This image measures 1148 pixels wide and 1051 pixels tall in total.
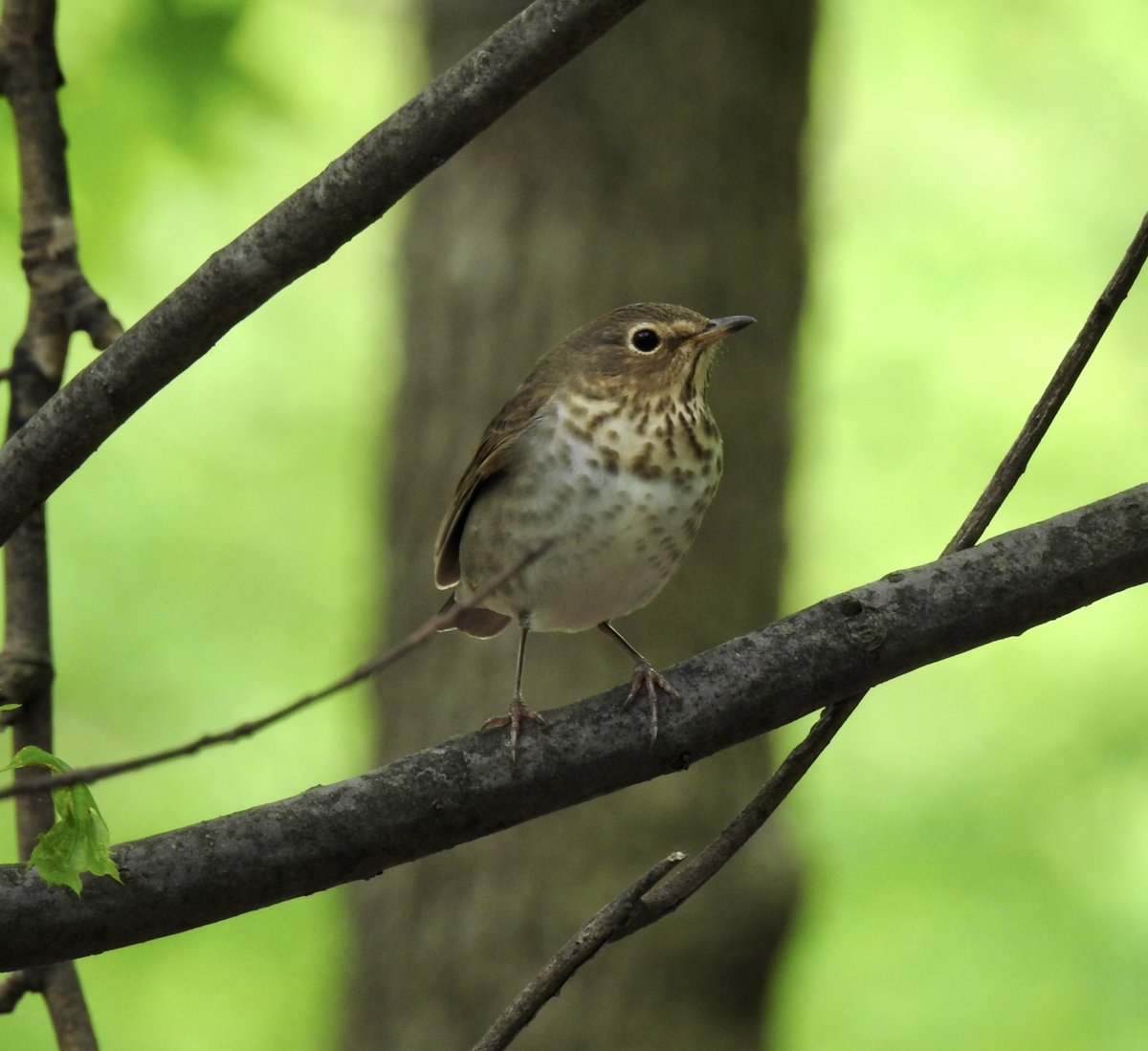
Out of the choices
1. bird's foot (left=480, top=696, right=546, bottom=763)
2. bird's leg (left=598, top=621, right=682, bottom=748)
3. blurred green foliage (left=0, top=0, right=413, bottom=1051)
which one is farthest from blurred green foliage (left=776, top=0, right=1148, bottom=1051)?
bird's leg (left=598, top=621, right=682, bottom=748)

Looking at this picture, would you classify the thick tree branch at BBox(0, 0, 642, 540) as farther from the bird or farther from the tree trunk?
the tree trunk

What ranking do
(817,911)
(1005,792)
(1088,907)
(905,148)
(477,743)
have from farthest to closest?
(905,148) → (1005,792) → (1088,907) → (817,911) → (477,743)

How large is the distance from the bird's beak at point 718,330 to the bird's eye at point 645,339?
0.10 metres

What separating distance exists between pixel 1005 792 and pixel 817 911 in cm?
178

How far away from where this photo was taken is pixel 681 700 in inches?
87.7

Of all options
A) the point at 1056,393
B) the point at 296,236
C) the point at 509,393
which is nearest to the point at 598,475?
the point at 1056,393

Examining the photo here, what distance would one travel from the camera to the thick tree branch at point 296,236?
6.72 feet

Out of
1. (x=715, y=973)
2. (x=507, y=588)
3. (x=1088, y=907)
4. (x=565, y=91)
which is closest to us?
(x=507, y=588)

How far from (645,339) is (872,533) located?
6679mm

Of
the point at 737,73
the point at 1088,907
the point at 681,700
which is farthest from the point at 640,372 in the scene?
the point at 1088,907

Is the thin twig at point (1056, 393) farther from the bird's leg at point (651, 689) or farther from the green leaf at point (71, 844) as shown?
the green leaf at point (71, 844)

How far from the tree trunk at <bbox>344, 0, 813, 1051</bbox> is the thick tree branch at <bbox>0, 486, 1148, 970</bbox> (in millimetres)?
3451

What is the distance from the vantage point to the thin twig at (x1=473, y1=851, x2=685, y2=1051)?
2.02 metres

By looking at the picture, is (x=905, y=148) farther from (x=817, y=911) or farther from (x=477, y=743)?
(x=477, y=743)
